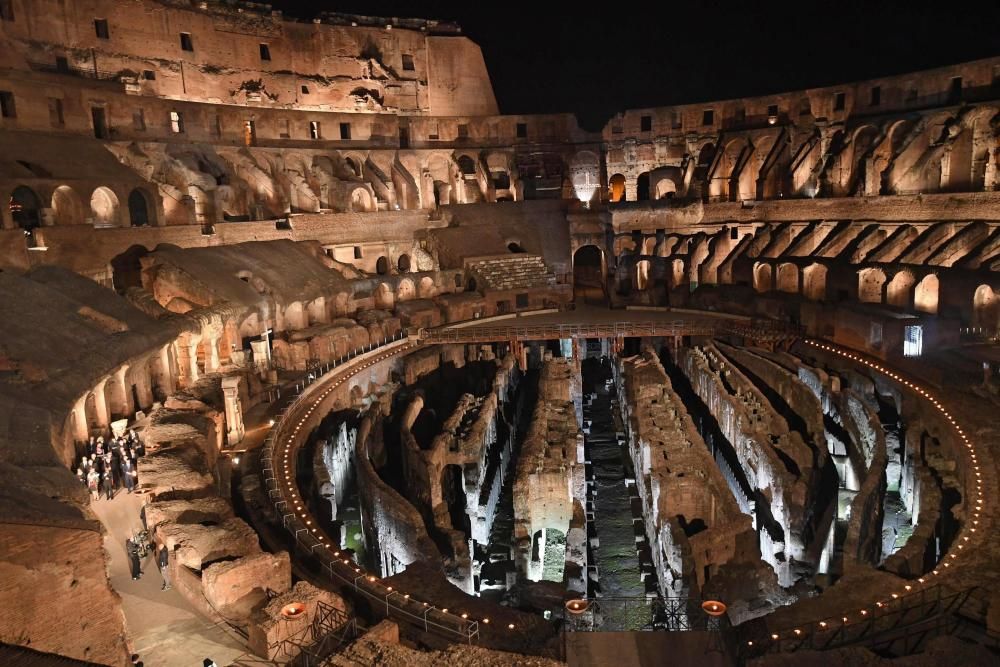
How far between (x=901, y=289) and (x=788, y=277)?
5.52 metres

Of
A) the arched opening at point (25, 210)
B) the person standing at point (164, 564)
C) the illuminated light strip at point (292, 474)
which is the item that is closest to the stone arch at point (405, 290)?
the illuminated light strip at point (292, 474)

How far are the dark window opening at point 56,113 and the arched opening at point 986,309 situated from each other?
31.8 meters

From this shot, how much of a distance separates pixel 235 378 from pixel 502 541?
774cm

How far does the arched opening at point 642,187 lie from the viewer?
4369 centimetres

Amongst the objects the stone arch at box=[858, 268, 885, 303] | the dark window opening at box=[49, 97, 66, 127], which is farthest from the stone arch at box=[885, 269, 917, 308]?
the dark window opening at box=[49, 97, 66, 127]

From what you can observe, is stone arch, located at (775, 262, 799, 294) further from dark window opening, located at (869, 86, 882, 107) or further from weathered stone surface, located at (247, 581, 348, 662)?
weathered stone surface, located at (247, 581, 348, 662)

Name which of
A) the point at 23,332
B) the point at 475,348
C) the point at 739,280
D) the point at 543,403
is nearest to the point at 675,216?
the point at 739,280

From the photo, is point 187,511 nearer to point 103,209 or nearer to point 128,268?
point 128,268

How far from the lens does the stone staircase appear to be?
117ft

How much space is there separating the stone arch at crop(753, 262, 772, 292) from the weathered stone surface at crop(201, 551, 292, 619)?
87.1 ft

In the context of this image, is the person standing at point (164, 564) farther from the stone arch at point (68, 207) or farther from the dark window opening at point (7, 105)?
the dark window opening at point (7, 105)

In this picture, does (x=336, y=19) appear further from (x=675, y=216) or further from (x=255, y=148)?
(x=675, y=216)

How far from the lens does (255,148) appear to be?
35688mm

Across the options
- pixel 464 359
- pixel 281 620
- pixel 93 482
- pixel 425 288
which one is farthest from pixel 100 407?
pixel 425 288
